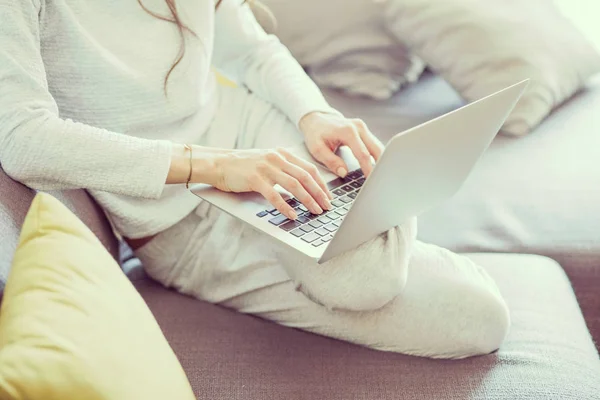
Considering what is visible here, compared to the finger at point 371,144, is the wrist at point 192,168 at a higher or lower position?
higher

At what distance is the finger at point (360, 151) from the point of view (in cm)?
101

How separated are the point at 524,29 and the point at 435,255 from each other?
0.75 metres

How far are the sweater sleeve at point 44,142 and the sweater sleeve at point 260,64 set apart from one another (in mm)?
336

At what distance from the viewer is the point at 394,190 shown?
78cm

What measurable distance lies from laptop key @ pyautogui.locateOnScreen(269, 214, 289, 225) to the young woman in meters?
0.01

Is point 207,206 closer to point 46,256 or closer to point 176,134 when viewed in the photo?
point 176,134

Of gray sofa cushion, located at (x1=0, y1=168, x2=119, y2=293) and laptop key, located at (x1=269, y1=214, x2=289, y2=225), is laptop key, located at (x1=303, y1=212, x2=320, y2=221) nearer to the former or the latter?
laptop key, located at (x1=269, y1=214, x2=289, y2=225)

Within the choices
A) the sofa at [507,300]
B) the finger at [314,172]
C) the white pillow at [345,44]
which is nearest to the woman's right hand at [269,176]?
the finger at [314,172]

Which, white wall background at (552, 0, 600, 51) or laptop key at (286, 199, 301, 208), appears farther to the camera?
white wall background at (552, 0, 600, 51)

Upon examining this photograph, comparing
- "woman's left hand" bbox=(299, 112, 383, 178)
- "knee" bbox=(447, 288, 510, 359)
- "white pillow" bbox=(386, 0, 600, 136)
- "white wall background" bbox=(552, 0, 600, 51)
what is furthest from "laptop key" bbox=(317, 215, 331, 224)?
"white wall background" bbox=(552, 0, 600, 51)

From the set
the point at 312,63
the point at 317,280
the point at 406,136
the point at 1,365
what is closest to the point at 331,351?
the point at 317,280

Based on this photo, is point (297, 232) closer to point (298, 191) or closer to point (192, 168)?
point (298, 191)

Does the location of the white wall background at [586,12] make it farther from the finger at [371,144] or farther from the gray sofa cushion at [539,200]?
the finger at [371,144]

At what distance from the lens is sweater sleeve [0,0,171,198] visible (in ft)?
2.66
